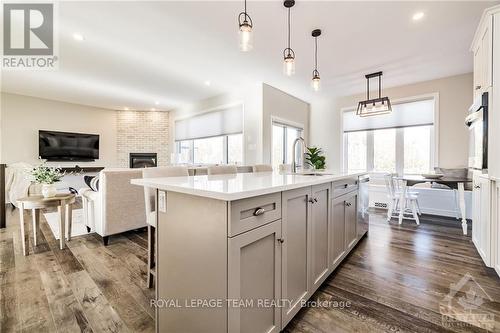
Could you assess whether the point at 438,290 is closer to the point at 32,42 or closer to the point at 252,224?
the point at 252,224

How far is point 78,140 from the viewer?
6637 millimetres

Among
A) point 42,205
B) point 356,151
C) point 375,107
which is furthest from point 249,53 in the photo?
point 356,151

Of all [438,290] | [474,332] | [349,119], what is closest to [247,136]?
[349,119]

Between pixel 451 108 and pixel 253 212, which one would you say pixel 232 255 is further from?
pixel 451 108

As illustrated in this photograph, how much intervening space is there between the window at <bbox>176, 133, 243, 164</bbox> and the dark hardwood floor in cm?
336

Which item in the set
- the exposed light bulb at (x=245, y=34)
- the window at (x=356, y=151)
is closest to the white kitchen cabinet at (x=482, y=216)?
the exposed light bulb at (x=245, y=34)

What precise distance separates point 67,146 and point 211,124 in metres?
4.34

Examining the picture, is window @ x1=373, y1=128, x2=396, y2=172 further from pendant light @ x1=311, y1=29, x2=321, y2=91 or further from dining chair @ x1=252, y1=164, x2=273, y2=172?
dining chair @ x1=252, y1=164, x2=273, y2=172

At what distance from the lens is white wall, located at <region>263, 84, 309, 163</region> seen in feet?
15.7

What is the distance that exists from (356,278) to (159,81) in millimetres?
4997

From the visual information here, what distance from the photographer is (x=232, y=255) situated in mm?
977

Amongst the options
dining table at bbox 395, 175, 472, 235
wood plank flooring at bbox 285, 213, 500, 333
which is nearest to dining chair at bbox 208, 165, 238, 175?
wood plank flooring at bbox 285, 213, 500, 333

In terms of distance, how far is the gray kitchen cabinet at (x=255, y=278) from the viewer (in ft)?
3.26

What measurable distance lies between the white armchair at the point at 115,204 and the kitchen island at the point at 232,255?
5.97 feet
